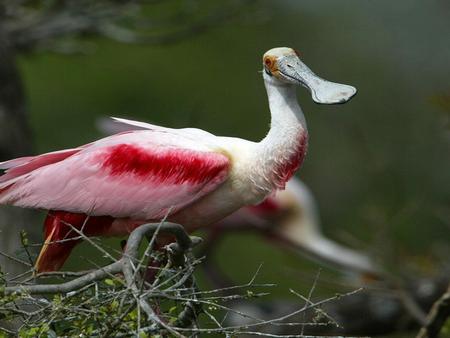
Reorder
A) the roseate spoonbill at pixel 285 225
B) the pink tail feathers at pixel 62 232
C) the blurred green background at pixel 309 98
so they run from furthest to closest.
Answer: the blurred green background at pixel 309 98
the roseate spoonbill at pixel 285 225
the pink tail feathers at pixel 62 232

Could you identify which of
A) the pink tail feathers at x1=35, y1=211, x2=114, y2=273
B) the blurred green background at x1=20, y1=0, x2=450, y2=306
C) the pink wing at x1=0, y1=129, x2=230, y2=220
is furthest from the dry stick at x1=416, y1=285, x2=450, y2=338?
the blurred green background at x1=20, y1=0, x2=450, y2=306

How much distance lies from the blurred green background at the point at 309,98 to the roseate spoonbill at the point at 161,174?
20.0 feet

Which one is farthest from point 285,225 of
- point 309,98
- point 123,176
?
point 309,98

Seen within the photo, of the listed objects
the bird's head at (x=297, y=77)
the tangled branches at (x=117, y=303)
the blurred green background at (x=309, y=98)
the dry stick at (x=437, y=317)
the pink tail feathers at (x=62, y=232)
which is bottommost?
the blurred green background at (x=309, y=98)

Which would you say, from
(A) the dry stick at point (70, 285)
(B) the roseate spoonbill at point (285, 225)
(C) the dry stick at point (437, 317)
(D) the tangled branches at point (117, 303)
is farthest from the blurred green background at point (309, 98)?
(A) the dry stick at point (70, 285)

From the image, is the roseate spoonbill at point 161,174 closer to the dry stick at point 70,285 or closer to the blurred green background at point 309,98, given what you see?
the dry stick at point 70,285

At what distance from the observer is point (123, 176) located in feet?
18.1

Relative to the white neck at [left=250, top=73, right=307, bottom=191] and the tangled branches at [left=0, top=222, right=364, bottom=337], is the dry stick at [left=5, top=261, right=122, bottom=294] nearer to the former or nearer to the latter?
the tangled branches at [left=0, top=222, right=364, bottom=337]

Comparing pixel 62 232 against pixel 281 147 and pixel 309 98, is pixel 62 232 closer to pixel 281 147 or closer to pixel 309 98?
pixel 281 147

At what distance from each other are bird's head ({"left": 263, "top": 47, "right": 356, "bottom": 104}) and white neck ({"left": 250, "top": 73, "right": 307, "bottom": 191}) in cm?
10

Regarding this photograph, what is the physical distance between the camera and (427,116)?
53.9ft

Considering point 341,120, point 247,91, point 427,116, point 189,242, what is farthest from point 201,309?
point 247,91

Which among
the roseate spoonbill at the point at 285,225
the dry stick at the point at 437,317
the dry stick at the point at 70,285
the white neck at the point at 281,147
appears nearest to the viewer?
the dry stick at the point at 70,285

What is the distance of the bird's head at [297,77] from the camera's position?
508 centimetres
